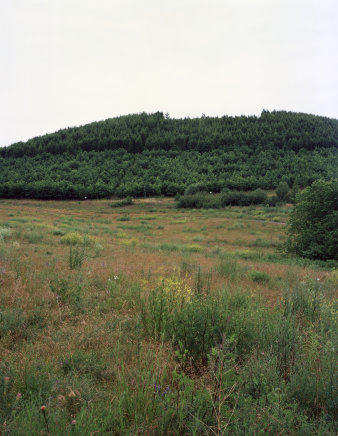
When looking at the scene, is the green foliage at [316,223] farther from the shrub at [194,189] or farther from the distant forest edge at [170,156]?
the distant forest edge at [170,156]

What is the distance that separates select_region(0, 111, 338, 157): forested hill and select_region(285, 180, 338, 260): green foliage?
114045 millimetres

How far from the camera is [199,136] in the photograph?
452 feet

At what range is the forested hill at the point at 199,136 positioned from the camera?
125938 mm

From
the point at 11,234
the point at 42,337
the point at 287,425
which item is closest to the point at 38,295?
the point at 42,337

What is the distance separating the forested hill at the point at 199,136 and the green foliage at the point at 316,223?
374 feet

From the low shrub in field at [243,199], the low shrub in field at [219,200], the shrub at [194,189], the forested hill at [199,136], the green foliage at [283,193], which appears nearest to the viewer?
the low shrub in field at [219,200]

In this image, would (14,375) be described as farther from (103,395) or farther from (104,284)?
(104,284)

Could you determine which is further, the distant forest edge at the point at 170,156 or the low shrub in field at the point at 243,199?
the distant forest edge at the point at 170,156

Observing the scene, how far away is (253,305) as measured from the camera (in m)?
4.53

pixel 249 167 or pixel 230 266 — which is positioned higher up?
pixel 249 167

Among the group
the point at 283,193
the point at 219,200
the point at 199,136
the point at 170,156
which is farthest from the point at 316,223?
the point at 199,136

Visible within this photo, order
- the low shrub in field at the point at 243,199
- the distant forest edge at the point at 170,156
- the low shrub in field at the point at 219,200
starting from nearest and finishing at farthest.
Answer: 1. the low shrub in field at the point at 219,200
2. the low shrub in field at the point at 243,199
3. the distant forest edge at the point at 170,156

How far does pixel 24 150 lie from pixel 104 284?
151m

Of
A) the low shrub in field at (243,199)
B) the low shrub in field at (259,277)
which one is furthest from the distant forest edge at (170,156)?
the low shrub in field at (259,277)
